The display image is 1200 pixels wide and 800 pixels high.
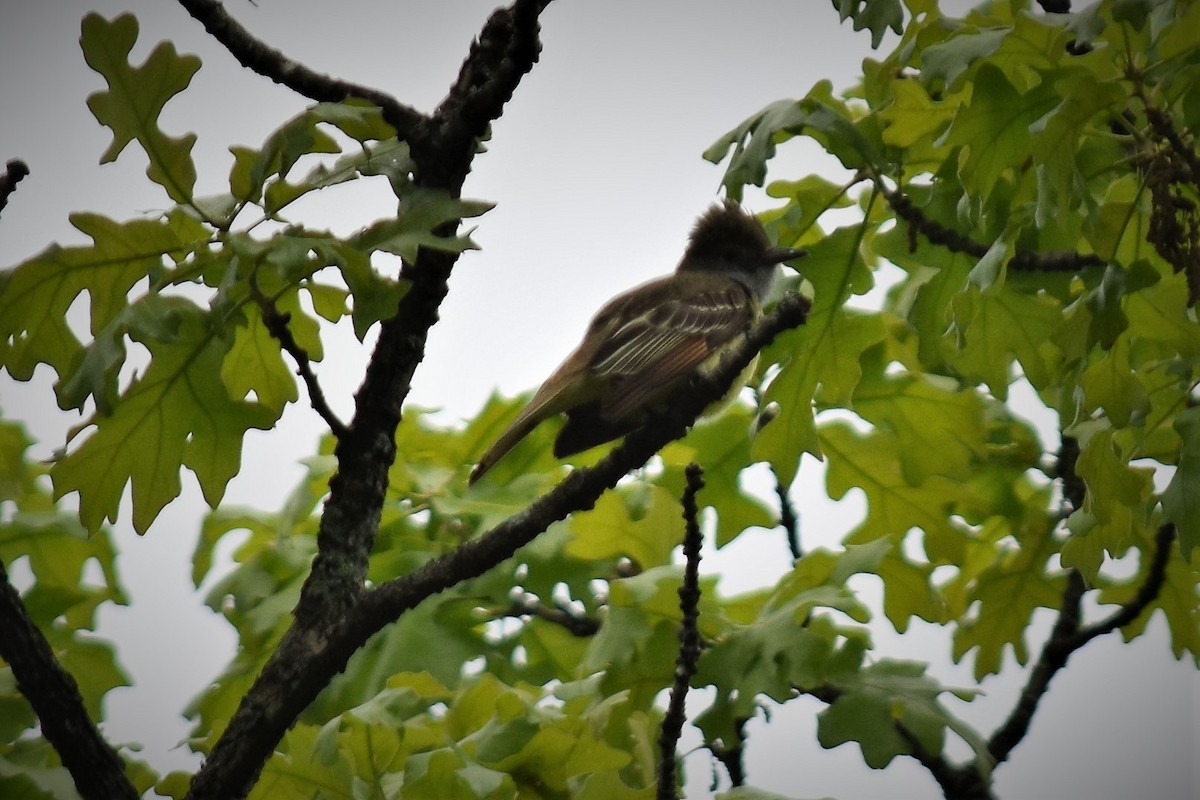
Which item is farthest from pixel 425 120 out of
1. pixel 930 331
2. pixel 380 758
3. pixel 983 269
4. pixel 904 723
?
pixel 904 723

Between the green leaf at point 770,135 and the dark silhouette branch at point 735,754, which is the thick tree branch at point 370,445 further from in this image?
the dark silhouette branch at point 735,754

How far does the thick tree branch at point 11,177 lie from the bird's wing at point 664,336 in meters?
1.82

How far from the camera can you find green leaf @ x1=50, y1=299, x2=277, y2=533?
2.68 meters

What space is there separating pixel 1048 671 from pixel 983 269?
1.77 m

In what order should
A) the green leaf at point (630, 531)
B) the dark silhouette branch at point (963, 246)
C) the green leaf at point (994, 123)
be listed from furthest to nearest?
the green leaf at point (630, 531)
the dark silhouette branch at point (963, 246)
the green leaf at point (994, 123)

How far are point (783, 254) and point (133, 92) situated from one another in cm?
233

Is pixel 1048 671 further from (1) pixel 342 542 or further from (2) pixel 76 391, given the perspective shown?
(2) pixel 76 391

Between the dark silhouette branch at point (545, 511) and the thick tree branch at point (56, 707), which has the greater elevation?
the dark silhouette branch at point (545, 511)

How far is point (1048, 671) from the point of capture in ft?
13.8

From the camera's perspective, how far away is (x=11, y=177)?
8.93 ft

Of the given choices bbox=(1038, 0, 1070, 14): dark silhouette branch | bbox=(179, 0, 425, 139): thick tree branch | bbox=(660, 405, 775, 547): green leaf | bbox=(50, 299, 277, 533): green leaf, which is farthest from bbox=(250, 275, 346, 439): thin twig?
bbox=(1038, 0, 1070, 14): dark silhouette branch

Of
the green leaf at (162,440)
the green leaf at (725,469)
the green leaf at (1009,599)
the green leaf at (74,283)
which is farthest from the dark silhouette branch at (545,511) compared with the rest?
the green leaf at (1009,599)

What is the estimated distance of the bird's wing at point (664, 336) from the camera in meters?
4.09

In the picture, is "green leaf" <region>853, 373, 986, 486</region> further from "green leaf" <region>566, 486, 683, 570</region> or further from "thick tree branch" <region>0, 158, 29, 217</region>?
"thick tree branch" <region>0, 158, 29, 217</region>
